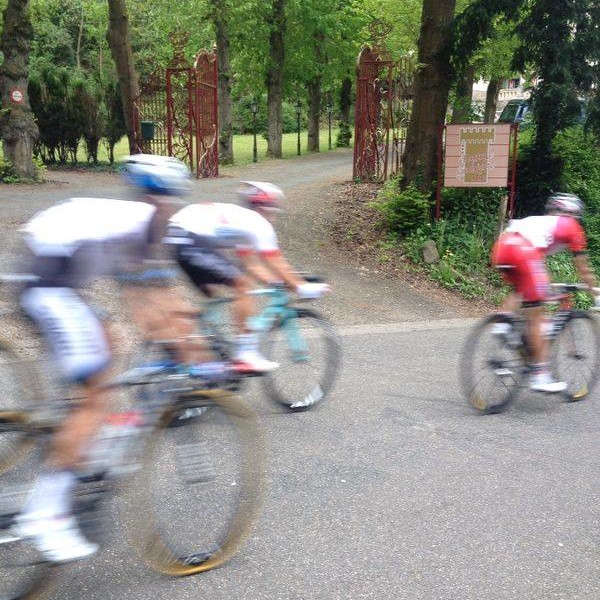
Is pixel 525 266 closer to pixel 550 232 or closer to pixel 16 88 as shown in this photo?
pixel 550 232

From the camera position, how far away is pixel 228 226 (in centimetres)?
480

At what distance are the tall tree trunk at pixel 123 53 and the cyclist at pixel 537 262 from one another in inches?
566

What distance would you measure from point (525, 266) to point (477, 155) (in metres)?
6.21

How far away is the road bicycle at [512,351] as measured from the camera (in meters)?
5.68

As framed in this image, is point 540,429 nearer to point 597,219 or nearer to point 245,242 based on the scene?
point 245,242

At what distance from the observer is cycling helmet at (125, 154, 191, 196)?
3568 millimetres

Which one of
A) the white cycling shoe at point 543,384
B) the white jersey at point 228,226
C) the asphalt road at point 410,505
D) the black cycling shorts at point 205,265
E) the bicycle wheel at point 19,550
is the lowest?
the asphalt road at point 410,505

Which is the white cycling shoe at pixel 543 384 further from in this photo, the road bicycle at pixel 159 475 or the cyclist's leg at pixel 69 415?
the cyclist's leg at pixel 69 415

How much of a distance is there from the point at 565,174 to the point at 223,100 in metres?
13.7

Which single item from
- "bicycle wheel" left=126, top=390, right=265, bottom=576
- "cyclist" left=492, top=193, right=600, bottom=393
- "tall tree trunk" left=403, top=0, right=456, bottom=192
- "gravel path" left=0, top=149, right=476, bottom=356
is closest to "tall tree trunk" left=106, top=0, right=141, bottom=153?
"gravel path" left=0, top=149, right=476, bottom=356

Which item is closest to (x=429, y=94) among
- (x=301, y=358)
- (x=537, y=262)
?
(x=537, y=262)

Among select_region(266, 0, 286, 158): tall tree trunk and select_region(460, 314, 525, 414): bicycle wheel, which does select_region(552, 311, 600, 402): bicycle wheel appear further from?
select_region(266, 0, 286, 158): tall tree trunk

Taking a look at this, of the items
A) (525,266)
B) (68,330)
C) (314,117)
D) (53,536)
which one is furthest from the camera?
(314,117)

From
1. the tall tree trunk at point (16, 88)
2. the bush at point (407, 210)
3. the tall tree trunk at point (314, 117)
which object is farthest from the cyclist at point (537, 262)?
the tall tree trunk at point (314, 117)
